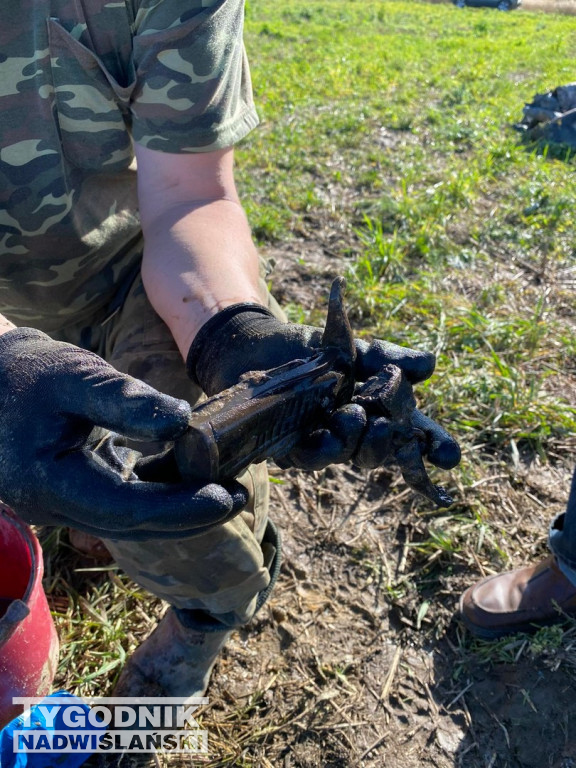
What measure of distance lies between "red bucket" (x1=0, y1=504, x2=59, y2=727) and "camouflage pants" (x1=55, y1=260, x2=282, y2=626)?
0.24 m

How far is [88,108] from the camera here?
2.07 meters

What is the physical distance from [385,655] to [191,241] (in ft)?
4.76

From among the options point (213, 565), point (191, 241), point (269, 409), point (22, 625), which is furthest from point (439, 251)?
point (22, 625)

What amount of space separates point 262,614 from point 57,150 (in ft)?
5.43

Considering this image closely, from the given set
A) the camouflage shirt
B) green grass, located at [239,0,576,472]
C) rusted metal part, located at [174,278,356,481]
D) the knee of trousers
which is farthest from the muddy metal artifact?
green grass, located at [239,0,576,472]

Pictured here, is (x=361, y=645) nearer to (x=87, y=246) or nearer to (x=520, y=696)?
(x=520, y=696)

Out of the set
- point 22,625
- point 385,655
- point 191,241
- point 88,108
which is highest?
point 88,108

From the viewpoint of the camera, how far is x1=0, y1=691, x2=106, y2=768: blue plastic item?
5.74 feet

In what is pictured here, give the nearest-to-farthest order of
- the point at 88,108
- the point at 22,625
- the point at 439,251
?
the point at 22,625, the point at 88,108, the point at 439,251

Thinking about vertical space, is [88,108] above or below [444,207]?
above

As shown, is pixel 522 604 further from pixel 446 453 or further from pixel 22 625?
pixel 22 625

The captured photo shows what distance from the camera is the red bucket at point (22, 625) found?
1752 millimetres

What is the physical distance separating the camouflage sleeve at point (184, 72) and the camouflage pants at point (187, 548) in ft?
1.73

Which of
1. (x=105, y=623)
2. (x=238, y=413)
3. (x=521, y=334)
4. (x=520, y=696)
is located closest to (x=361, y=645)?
(x=520, y=696)
